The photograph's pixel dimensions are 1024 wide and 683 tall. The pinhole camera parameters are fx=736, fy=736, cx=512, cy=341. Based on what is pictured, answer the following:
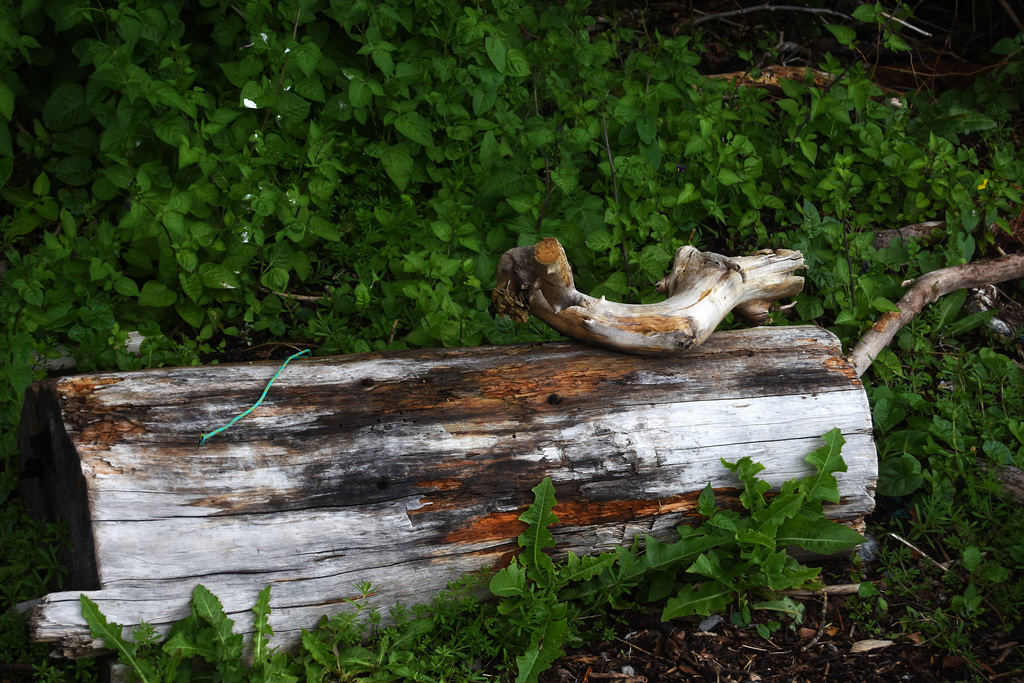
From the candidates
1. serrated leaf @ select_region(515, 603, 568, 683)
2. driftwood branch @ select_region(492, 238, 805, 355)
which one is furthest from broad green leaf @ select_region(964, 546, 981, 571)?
serrated leaf @ select_region(515, 603, 568, 683)

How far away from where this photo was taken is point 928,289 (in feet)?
12.8

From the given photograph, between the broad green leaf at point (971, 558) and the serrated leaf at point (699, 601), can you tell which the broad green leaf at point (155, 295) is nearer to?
the serrated leaf at point (699, 601)

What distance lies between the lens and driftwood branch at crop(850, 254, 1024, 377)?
12.0 ft

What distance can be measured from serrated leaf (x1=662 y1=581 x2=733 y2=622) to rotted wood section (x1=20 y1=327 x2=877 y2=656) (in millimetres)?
236

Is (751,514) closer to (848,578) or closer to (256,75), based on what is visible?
(848,578)

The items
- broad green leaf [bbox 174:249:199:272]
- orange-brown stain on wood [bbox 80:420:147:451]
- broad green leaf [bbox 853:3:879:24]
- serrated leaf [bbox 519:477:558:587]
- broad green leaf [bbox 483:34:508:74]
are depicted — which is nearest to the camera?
orange-brown stain on wood [bbox 80:420:147:451]

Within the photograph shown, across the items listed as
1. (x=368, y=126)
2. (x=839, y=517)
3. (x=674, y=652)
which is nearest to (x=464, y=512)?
(x=674, y=652)

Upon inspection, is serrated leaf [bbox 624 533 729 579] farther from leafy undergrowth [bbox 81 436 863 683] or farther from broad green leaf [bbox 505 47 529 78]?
broad green leaf [bbox 505 47 529 78]

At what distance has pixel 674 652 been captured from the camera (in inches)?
108

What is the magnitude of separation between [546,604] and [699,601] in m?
0.57

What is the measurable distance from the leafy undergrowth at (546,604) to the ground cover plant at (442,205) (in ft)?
1.16

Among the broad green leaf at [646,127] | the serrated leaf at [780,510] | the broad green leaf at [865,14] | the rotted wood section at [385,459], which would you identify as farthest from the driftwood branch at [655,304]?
the broad green leaf at [865,14]

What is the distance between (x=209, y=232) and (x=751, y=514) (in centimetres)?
272

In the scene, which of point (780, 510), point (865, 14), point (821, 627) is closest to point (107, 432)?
point (780, 510)
